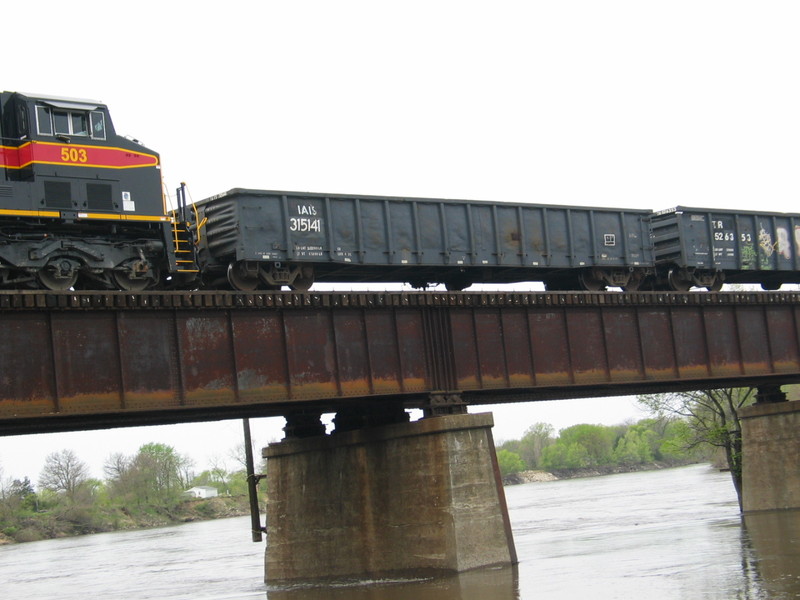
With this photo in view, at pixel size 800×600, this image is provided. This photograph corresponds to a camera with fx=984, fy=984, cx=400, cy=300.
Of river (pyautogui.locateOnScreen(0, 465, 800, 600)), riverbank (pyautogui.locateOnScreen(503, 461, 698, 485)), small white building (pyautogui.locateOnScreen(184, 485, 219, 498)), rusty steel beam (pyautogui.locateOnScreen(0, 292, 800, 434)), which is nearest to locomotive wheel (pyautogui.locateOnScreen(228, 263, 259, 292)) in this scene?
rusty steel beam (pyautogui.locateOnScreen(0, 292, 800, 434))

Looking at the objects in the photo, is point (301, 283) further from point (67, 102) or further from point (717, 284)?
point (717, 284)

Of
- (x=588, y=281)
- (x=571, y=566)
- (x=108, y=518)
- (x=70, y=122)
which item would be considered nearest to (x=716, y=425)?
(x=588, y=281)

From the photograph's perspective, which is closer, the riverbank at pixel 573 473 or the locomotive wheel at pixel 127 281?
the locomotive wheel at pixel 127 281

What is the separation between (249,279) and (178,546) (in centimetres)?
3342

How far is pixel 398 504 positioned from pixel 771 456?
50.3 ft

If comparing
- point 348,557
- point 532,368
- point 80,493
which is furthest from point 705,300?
point 80,493

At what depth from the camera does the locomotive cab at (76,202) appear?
1931 cm

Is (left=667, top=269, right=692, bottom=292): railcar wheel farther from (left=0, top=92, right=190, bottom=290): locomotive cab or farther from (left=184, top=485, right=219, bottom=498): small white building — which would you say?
(left=184, top=485, right=219, bottom=498): small white building

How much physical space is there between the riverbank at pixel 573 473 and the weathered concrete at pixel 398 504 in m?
99.2

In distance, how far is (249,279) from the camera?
23.2 m

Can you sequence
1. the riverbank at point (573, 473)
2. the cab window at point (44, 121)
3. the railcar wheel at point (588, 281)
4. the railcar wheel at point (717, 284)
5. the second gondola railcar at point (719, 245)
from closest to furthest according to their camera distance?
the cab window at point (44, 121) < the railcar wheel at point (588, 281) < the second gondola railcar at point (719, 245) < the railcar wheel at point (717, 284) < the riverbank at point (573, 473)

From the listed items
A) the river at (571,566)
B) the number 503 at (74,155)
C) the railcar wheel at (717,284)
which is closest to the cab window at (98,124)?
the number 503 at (74,155)

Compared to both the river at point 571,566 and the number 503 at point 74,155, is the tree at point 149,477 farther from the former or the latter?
the number 503 at point 74,155

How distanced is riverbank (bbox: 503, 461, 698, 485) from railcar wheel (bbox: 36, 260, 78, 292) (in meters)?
106
